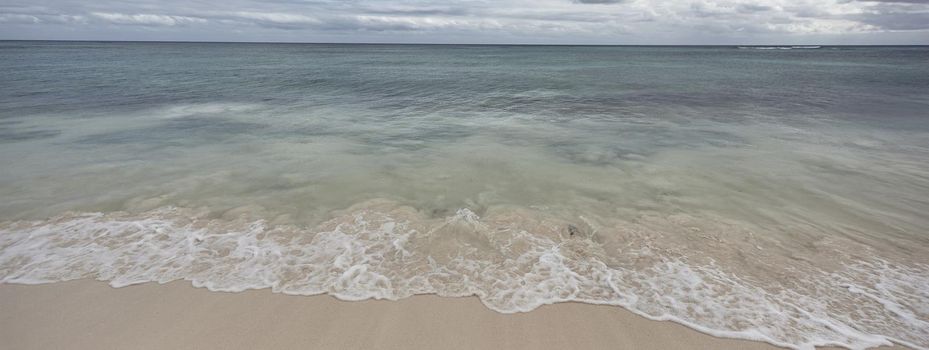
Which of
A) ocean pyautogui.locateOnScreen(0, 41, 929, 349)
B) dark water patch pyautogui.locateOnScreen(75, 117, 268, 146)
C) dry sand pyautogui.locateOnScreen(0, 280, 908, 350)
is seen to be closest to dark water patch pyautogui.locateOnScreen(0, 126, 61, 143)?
ocean pyautogui.locateOnScreen(0, 41, 929, 349)

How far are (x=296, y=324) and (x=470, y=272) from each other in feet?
7.33

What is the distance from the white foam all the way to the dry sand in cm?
21

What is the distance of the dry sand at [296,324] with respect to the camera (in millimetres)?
4605

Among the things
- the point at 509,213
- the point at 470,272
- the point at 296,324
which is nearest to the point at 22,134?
the point at 296,324

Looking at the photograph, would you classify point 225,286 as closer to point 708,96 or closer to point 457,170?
point 457,170

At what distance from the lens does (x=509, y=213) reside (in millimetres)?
7727

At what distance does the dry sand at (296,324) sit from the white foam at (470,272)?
21 cm

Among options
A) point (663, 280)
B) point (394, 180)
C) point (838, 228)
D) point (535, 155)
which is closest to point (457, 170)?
point (394, 180)

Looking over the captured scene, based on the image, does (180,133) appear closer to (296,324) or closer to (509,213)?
(509,213)

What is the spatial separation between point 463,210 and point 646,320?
370 cm

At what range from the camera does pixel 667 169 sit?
1034 cm

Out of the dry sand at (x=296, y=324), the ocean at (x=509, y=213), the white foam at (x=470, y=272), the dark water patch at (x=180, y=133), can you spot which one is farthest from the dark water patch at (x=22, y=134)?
the dry sand at (x=296, y=324)

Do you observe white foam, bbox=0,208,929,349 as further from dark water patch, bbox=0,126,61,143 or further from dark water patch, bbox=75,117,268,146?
dark water patch, bbox=0,126,61,143

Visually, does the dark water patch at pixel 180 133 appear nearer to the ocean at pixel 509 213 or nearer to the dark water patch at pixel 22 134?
the ocean at pixel 509 213
